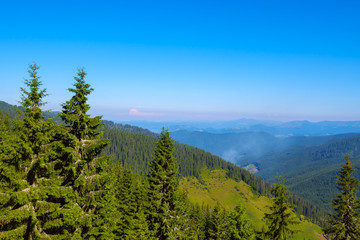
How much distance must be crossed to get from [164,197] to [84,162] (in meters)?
14.9

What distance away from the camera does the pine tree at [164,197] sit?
26.6m

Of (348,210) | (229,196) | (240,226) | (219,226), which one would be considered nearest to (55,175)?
(240,226)

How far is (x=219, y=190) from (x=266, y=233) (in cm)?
15900

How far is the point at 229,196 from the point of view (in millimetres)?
167125

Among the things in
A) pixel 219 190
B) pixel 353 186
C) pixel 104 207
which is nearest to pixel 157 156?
pixel 104 207

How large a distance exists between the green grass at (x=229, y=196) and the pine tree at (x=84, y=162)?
13163 cm

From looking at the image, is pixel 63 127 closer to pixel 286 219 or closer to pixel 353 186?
pixel 286 219

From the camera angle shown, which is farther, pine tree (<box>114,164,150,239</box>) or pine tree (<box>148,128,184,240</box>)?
pine tree (<box>148,128,184,240</box>)

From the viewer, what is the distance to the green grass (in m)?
146

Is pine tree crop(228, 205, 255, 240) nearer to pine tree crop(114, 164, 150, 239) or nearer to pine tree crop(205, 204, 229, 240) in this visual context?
pine tree crop(205, 204, 229, 240)

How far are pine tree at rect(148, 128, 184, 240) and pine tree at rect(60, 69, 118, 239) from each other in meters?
10.6

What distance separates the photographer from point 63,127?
15203 millimetres

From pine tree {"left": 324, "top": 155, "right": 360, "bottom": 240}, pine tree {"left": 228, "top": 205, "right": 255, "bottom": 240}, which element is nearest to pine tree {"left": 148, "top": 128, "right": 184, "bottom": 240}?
pine tree {"left": 228, "top": 205, "right": 255, "bottom": 240}

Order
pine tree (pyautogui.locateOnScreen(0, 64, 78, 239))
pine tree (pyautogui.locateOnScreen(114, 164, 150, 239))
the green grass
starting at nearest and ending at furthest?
1. pine tree (pyautogui.locateOnScreen(0, 64, 78, 239))
2. pine tree (pyautogui.locateOnScreen(114, 164, 150, 239))
3. the green grass
